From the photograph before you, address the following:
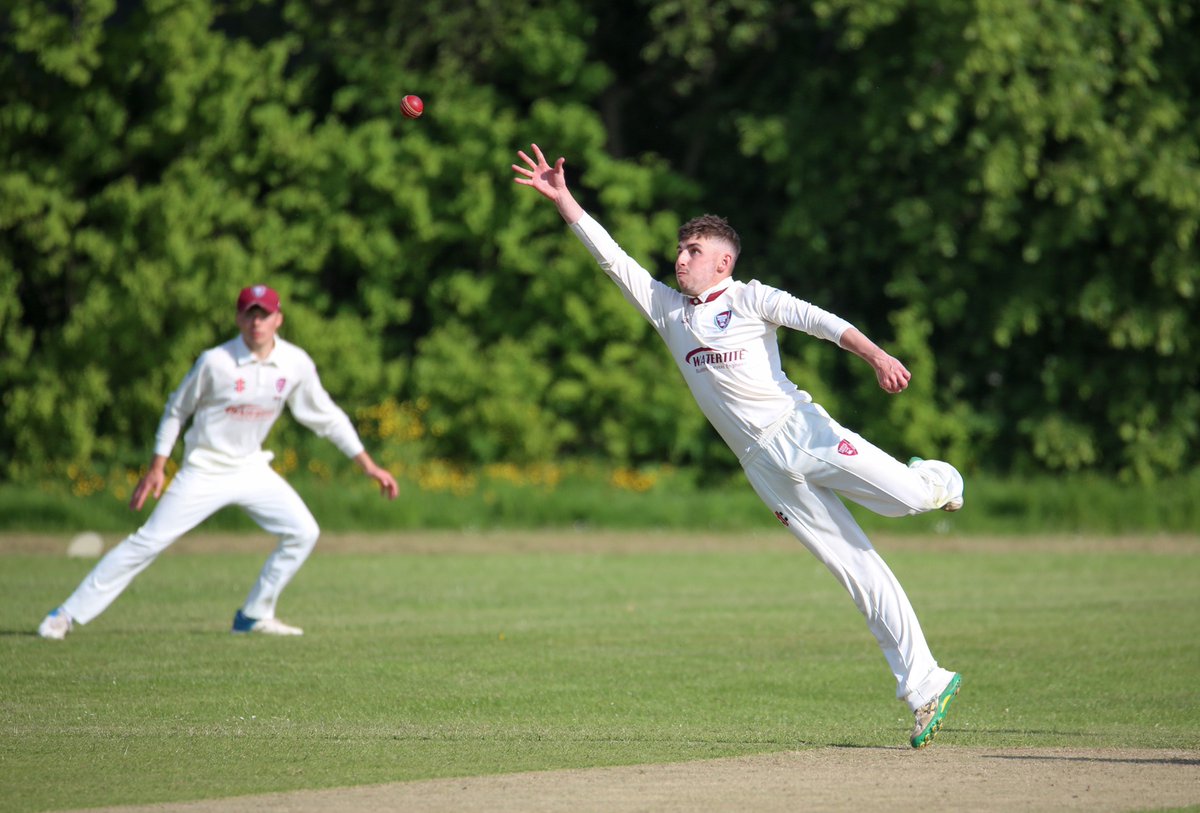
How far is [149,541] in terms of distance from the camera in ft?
34.9

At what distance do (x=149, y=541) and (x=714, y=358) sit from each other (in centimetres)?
490

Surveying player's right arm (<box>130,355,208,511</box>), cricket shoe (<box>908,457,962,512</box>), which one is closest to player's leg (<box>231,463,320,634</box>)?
player's right arm (<box>130,355,208,511</box>)

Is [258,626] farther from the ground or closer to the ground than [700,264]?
closer to the ground

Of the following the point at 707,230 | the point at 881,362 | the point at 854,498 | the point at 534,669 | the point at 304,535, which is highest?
the point at 707,230

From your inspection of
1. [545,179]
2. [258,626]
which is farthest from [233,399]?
[545,179]

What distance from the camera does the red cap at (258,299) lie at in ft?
35.6

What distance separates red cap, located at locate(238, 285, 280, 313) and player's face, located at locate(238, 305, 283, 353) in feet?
0.09

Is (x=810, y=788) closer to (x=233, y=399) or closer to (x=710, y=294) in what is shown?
(x=710, y=294)

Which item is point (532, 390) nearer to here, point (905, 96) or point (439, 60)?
point (439, 60)

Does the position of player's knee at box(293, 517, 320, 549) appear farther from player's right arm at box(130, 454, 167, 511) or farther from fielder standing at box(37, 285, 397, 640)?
player's right arm at box(130, 454, 167, 511)

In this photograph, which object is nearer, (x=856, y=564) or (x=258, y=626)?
(x=856, y=564)

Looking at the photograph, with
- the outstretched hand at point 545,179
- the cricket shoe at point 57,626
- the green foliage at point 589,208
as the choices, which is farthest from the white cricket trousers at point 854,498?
the green foliage at point 589,208

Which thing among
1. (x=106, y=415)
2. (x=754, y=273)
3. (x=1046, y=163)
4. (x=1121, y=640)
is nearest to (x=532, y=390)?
(x=754, y=273)

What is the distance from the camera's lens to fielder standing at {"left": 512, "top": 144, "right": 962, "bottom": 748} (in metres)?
7.25
